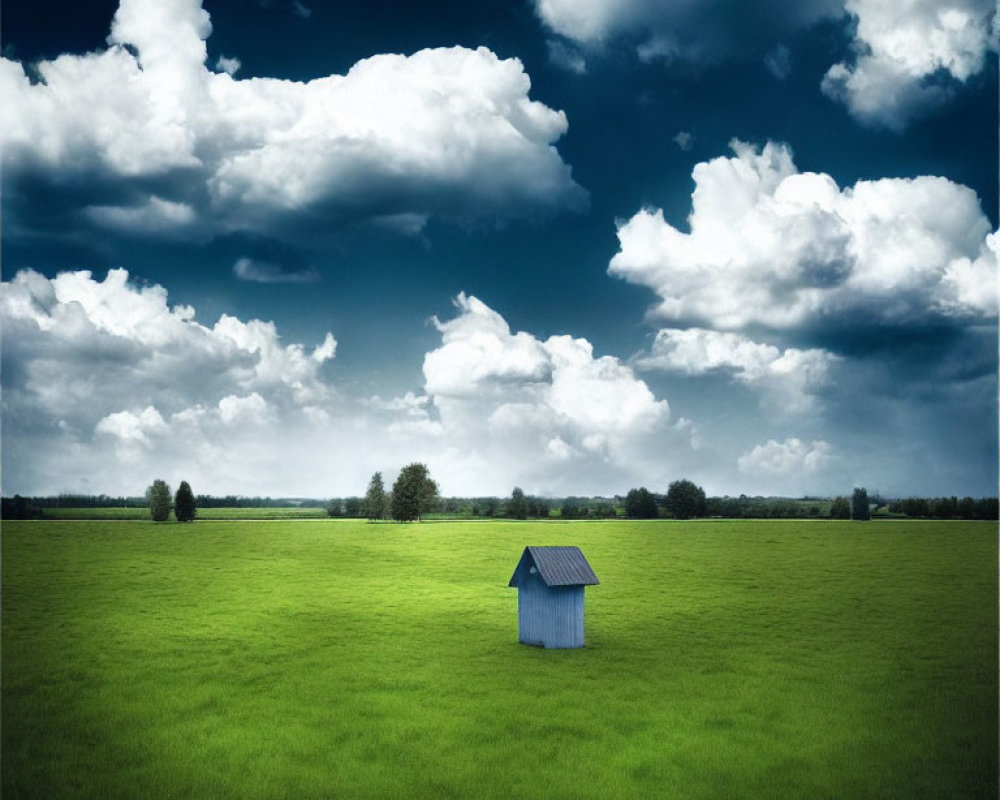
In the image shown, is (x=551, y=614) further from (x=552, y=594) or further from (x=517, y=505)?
(x=517, y=505)

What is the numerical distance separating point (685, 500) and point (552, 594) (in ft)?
393

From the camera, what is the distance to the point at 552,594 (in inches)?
1077

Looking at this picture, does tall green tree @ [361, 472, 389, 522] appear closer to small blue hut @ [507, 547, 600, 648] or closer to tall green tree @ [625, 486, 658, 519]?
tall green tree @ [625, 486, 658, 519]

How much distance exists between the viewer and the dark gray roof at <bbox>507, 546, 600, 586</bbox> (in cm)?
2604

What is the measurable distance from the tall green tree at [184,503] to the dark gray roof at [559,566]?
113947 millimetres

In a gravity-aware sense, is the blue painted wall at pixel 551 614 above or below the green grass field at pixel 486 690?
above

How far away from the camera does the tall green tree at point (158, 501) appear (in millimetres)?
128000

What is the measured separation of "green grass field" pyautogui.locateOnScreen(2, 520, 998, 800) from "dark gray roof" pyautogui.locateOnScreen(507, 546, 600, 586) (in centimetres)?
289

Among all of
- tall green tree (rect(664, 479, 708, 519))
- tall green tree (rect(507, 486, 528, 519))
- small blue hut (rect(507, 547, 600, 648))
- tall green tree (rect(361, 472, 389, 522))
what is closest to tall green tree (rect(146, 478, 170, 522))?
tall green tree (rect(361, 472, 389, 522))

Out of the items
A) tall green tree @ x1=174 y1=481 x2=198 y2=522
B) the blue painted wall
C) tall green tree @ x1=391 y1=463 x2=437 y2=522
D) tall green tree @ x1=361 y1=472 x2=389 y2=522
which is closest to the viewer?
the blue painted wall

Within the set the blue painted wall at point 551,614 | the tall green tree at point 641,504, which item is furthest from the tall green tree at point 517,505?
the blue painted wall at point 551,614

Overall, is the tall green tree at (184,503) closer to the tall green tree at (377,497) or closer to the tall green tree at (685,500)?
the tall green tree at (377,497)

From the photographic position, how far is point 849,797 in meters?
15.1

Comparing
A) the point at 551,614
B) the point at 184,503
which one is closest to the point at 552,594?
the point at 551,614
